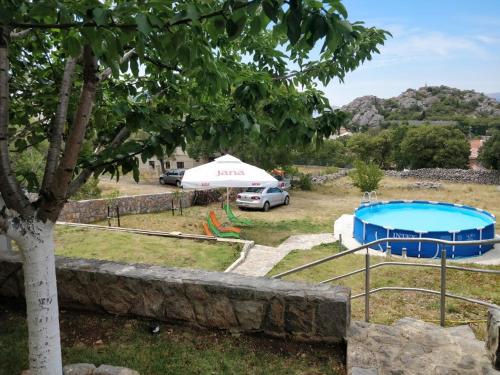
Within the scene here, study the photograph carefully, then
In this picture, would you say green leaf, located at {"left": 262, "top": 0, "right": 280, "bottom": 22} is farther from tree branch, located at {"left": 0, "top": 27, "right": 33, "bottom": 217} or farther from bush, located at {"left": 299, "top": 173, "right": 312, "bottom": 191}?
bush, located at {"left": 299, "top": 173, "right": 312, "bottom": 191}

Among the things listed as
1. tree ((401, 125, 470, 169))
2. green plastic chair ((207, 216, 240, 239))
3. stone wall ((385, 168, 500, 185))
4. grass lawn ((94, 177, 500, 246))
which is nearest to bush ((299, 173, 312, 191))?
grass lawn ((94, 177, 500, 246))

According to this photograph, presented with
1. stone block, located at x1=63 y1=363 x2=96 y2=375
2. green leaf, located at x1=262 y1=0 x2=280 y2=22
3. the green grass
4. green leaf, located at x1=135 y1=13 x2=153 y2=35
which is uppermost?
green leaf, located at x1=262 y1=0 x2=280 y2=22

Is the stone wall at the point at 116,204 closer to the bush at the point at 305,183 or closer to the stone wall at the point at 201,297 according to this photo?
the stone wall at the point at 201,297

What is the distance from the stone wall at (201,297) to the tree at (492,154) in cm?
4464

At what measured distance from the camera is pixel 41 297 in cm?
273

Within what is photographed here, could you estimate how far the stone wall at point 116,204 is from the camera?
51.9 feet

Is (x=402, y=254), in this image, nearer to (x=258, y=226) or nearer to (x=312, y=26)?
(x=258, y=226)

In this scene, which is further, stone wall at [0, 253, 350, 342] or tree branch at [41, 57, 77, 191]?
stone wall at [0, 253, 350, 342]

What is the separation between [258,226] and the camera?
16.9 meters

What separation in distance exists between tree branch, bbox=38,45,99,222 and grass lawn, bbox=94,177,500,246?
11587mm

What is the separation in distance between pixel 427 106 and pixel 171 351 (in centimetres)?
13367

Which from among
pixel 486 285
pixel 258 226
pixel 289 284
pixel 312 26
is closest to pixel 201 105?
pixel 289 284

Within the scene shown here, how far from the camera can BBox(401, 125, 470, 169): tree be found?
45.2 m

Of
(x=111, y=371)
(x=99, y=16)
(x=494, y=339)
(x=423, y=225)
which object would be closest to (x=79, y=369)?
(x=111, y=371)
